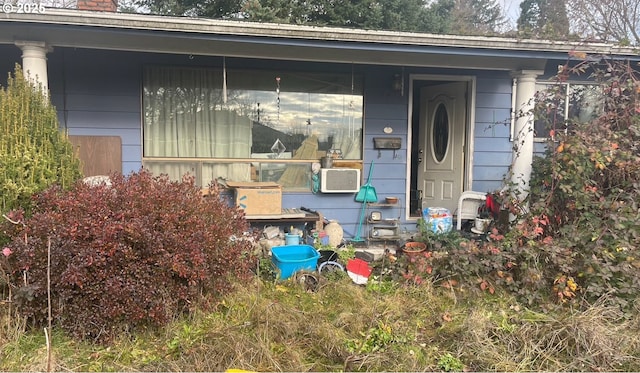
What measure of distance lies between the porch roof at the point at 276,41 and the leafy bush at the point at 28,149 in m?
0.73

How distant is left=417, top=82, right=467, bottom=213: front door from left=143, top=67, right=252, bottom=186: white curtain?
3.03 metres

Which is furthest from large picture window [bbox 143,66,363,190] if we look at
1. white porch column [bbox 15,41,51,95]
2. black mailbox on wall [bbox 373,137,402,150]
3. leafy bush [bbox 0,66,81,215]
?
leafy bush [bbox 0,66,81,215]

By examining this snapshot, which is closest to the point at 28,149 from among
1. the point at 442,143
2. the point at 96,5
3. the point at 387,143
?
the point at 96,5

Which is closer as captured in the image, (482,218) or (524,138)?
(524,138)

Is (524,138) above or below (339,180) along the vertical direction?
above

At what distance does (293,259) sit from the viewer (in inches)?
181

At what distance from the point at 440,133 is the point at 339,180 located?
2.12 m

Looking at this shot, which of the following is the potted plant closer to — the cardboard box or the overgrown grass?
the overgrown grass

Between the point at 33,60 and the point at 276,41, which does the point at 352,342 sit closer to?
the point at 276,41

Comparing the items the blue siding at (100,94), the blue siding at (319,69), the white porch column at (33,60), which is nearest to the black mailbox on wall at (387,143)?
the blue siding at (319,69)

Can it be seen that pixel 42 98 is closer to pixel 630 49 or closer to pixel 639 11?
pixel 630 49

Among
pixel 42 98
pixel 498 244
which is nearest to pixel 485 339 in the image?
pixel 498 244

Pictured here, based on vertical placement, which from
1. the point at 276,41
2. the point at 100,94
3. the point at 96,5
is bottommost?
the point at 100,94

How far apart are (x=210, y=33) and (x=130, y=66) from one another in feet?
5.55
